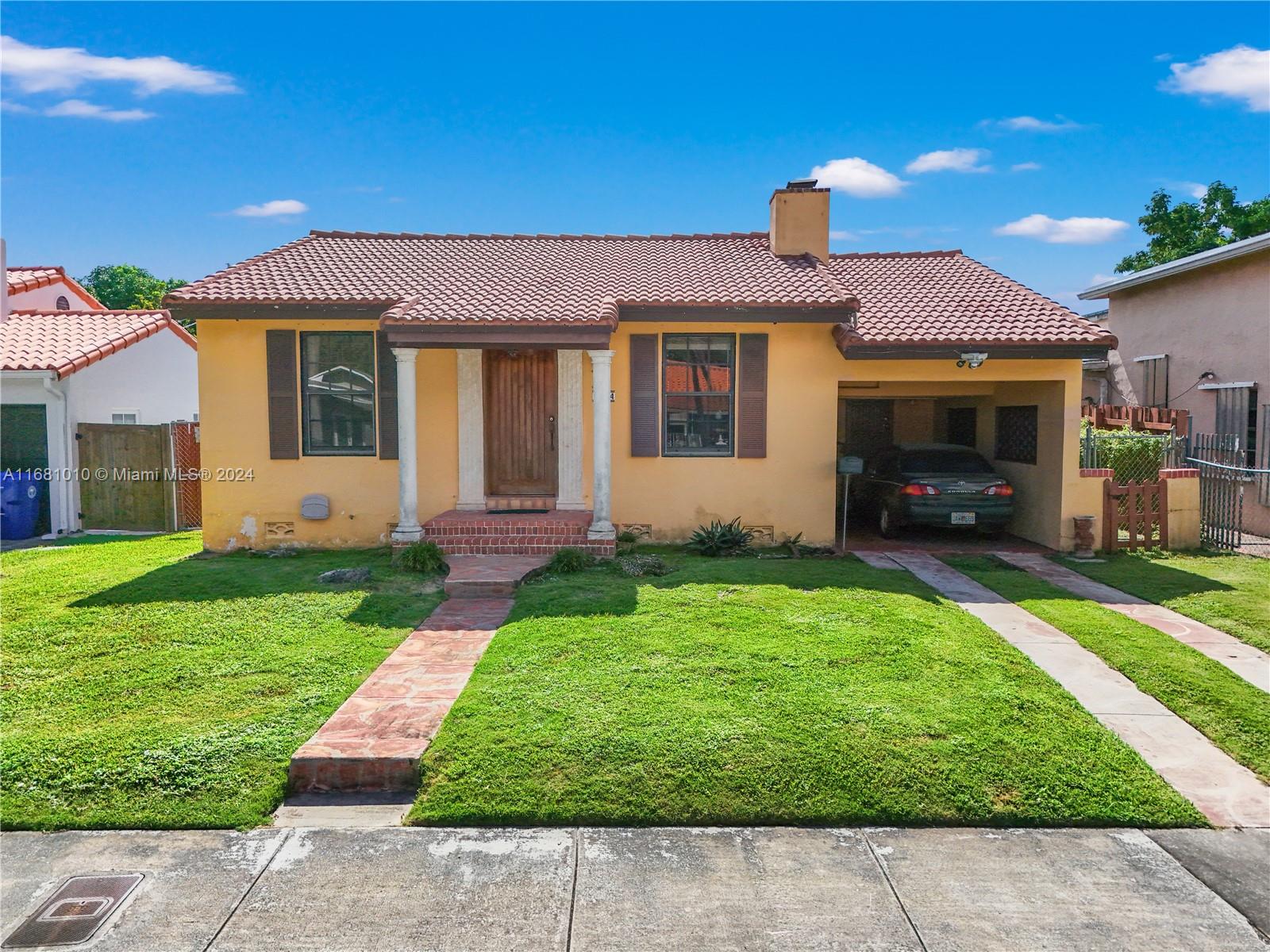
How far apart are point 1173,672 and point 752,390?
6.03 metres

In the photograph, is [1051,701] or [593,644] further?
[593,644]

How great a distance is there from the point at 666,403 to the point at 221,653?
639 cm

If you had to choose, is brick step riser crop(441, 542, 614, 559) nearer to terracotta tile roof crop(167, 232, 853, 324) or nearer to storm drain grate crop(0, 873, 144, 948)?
terracotta tile roof crop(167, 232, 853, 324)

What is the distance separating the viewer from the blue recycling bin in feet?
45.1

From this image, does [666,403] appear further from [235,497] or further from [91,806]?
[91,806]

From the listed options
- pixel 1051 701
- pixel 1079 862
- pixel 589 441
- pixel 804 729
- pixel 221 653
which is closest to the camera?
pixel 1079 862

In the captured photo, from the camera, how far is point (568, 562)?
973cm

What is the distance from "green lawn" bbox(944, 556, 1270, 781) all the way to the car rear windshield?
288 centimetres

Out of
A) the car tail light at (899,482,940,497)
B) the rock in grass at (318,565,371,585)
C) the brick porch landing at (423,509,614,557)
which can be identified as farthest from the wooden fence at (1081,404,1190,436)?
the rock in grass at (318,565,371,585)

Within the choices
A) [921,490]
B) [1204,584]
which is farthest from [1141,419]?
[1204,584]

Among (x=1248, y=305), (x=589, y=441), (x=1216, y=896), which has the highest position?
(x=1248, y=305)

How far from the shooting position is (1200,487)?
1197cm

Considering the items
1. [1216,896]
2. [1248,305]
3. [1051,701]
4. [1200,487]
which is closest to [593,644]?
[1051,701]

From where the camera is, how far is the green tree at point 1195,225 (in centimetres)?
2698
